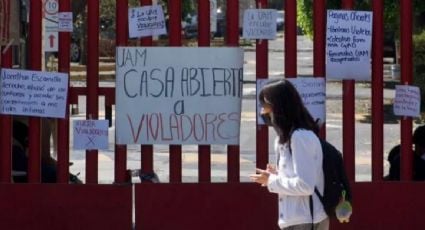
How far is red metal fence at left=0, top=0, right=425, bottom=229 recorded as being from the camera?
7324mm

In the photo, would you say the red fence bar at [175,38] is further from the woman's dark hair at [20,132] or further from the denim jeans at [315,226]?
the denim jeans at [315,226]

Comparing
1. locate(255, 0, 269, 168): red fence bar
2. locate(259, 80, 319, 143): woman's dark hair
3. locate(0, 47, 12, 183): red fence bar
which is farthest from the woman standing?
locate(0, 47, 12, 183): red fence bar

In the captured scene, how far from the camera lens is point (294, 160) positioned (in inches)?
205

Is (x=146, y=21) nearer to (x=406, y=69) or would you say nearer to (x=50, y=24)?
(x=50, y=24)

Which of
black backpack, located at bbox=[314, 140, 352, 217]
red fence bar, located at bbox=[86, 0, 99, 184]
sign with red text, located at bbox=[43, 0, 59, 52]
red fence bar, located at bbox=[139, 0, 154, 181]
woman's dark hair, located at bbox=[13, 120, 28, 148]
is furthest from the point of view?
woman's dark hair, located at bbox=[13, 120, 28, 148]

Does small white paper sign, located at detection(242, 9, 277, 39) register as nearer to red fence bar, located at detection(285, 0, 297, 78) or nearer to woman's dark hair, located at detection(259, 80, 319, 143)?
red fence bar, located at detection(285, 0, 297, 78)

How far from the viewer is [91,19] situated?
7.30m

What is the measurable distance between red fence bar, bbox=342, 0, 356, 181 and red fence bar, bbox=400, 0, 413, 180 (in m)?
0.39

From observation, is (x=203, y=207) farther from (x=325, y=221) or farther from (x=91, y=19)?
(x=325, y=221)

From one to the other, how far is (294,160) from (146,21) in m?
2.50

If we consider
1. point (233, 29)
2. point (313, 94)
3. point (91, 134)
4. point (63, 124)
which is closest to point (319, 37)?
point (313, 94)

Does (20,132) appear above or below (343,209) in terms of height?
above

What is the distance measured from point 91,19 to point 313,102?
1.80m

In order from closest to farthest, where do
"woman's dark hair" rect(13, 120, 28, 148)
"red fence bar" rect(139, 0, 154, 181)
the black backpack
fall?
the black backpack → "red fence bar" rect(139, 0, 154, 181) → "woman's dark hair" rect(13, 120, 28, 148)
